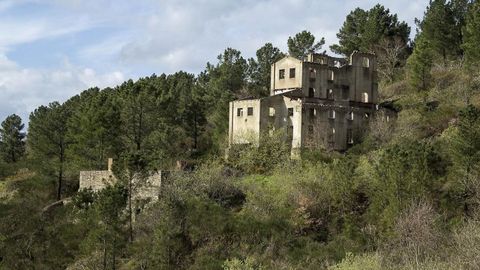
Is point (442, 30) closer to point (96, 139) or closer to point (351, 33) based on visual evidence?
point (351, 33)

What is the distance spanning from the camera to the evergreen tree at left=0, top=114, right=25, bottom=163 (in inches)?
3425

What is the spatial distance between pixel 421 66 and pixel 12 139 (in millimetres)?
53072

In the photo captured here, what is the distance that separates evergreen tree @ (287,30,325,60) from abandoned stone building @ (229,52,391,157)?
1070 cm

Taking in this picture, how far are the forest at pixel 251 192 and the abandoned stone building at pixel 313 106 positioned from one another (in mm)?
2001

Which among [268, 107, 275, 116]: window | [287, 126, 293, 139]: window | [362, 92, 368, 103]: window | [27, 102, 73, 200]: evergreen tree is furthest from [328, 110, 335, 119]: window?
[27, 102, 73, 200]: evergreen tree

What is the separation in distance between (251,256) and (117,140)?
2287cm

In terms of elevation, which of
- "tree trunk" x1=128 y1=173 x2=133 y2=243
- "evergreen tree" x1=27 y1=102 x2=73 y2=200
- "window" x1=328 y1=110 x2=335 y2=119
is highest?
"window" x1=328 y1=110 x2=335 y2=119

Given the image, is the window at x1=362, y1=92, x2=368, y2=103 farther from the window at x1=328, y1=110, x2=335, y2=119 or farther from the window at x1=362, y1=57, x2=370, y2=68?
the window at x1=328, y1=110, x2=335, y2=119

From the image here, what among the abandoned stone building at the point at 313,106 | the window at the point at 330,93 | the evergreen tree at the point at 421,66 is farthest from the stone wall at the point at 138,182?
the evergreen tree at the point at 421,66

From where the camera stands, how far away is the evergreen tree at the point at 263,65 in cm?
7806

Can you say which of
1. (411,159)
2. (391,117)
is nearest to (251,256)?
(411,159)

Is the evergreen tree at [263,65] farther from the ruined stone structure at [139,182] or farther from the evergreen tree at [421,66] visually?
the ruined stone structure at [139,182]

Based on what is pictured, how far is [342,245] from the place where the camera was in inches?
1639

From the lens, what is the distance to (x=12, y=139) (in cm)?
8750
